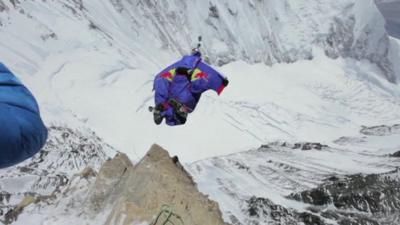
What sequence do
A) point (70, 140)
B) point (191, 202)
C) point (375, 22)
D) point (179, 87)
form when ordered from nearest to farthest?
point (179, 87)
point (191, 202)
point (70, 140)
point (375, 22)

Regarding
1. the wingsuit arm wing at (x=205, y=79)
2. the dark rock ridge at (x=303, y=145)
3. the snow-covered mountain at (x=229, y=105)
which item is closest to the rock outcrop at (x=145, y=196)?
the snow-covered mountain at (x=229, y=105)

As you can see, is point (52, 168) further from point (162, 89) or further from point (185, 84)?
point (185, 84)

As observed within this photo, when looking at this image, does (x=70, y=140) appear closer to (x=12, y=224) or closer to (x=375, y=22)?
(x=12, y=224)

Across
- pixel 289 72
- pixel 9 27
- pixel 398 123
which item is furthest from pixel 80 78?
pixel 398 123

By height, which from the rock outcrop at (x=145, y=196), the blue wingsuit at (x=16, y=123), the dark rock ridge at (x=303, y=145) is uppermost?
the blue wingsuit at (x=16, y=123)

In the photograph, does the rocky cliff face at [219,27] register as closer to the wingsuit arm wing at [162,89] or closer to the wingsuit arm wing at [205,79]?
the wingsuit arm wing at [162,89]

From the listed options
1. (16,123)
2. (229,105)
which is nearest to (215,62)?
(229,105)

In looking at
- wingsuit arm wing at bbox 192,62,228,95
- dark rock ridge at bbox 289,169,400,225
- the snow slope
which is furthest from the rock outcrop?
dark rock ridge at bbox 289,169,400,225
